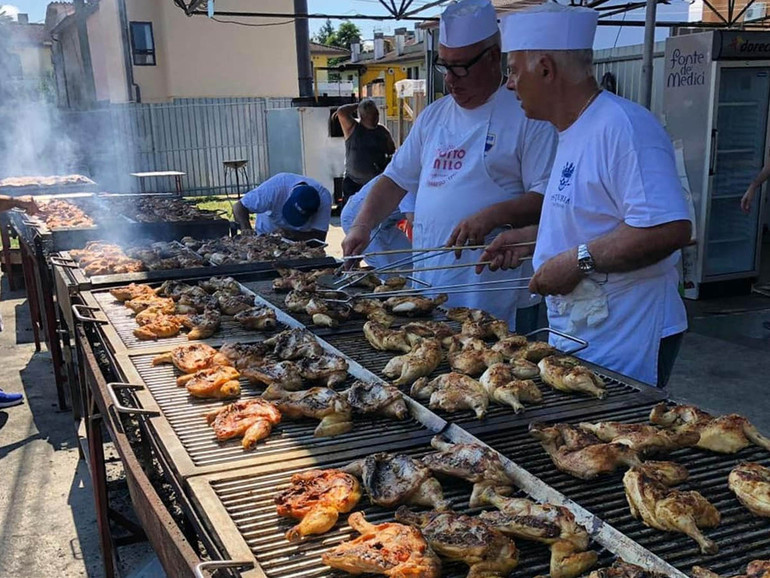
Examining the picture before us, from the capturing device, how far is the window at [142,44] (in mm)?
22938

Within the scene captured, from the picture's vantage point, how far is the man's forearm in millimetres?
2504

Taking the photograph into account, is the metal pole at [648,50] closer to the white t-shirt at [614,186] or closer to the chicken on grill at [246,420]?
the white t-shirt at [614,186]

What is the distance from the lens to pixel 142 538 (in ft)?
13.5

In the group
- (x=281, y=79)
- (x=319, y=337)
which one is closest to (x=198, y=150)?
(x=281, y=79)

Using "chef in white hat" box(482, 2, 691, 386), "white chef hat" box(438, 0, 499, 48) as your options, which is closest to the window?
"white chef hat" box(438, 0, 499, 48)

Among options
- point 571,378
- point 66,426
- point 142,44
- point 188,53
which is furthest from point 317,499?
point 142,44

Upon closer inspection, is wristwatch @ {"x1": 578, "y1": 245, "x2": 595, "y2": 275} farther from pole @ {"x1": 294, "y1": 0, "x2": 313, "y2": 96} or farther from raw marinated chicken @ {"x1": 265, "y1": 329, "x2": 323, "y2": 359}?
pole @ {"x1": 294, "y1": 0, "x2": 313, "y2": 96}

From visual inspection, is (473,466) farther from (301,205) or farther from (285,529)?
(301,205)

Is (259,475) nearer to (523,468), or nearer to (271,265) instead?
(523,468)

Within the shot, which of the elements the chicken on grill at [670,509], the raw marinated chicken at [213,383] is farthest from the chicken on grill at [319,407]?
the chicken on grill at [670,509]

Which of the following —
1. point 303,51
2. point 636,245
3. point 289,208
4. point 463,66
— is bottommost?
point 289,208

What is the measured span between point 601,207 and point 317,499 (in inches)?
63.1

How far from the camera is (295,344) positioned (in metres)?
3.09

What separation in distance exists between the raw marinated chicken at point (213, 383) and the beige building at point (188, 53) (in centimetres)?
2124
